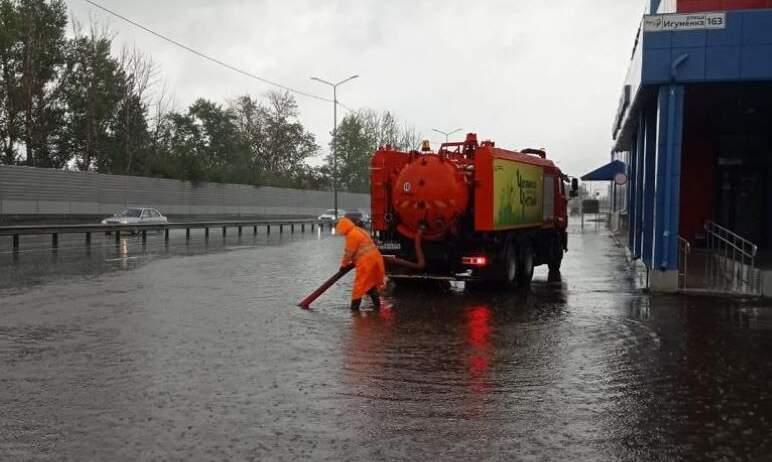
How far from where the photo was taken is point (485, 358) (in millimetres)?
8484

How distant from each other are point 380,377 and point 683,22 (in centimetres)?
1057

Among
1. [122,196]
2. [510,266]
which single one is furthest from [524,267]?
[122,196]

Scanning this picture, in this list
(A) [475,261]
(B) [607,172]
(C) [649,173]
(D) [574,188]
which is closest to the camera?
(A) [475,261]

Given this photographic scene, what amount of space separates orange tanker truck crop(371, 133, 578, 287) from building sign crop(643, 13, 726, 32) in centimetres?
366

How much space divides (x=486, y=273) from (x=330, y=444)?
10.2 metres

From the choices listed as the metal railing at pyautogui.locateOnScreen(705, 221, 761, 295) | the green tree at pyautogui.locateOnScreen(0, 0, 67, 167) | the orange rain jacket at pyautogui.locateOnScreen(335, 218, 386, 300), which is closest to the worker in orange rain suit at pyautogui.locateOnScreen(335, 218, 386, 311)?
the orange rain jacket at pyautogui.locateOnScreen(335, 218, 386, 300)

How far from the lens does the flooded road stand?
5.39m

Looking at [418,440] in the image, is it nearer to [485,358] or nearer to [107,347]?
[485,358]

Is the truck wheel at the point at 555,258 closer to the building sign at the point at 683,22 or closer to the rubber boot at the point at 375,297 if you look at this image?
the building sign at the point at 683,22

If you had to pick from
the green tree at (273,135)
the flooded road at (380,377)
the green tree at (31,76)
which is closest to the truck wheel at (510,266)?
the flooded road at (380,377)

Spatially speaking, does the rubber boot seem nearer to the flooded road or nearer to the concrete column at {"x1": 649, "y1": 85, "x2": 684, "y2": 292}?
the flooded road

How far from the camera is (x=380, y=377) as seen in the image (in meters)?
7.46

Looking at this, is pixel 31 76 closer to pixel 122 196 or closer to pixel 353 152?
pixel 122 196

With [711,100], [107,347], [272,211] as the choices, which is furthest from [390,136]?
[107,347]
